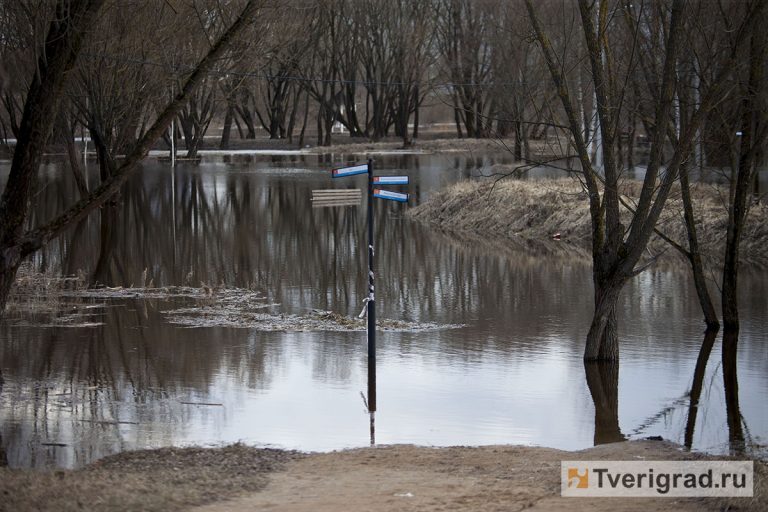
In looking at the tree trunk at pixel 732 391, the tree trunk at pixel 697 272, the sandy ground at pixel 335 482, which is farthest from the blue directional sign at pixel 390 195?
the tree trunk at pixel 697 272

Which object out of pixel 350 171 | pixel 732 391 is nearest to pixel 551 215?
pixel 732 391

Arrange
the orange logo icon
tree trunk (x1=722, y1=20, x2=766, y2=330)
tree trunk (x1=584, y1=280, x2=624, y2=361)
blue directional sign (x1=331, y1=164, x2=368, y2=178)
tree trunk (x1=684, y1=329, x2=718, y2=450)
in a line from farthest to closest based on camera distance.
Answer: tree trunk (x1=722, y1=20, x2=766, y2=330), tree trunk (x1=584, y1=280, x2=624, y2=361), blue directional sign (x1=331, y1=164, x2=368, y2=178), tree trunk (x1=684, y1=329, x2=718, y2=450), the orange logo icon

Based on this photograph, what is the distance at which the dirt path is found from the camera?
6.91 metres

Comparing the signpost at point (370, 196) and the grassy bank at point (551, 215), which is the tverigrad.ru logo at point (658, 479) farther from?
the grassy bank at point (551, 215)

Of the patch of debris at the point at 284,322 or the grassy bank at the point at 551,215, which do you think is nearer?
the patch of debris at the point at 284,322

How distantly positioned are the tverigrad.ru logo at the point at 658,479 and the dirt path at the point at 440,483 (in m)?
0.14

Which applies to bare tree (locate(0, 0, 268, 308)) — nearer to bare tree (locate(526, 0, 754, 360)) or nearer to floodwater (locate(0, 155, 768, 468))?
floodwater (locate(0, 155, 768, 468))

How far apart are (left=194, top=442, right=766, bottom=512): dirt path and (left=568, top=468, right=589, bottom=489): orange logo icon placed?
0.10 m

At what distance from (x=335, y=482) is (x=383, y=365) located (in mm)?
5743

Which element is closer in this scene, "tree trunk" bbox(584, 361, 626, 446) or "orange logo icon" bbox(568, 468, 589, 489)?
"orange logo icon" bbox(568, 468, 589, 489)

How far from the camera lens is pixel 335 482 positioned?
25.5 ft

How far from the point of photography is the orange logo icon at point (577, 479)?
24.7ft

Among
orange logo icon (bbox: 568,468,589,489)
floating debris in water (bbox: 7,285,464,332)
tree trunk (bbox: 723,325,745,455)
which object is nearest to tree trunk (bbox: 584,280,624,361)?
tree trunk (bbox: 723,325,745,455)

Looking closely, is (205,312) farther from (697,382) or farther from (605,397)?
(697,382)
